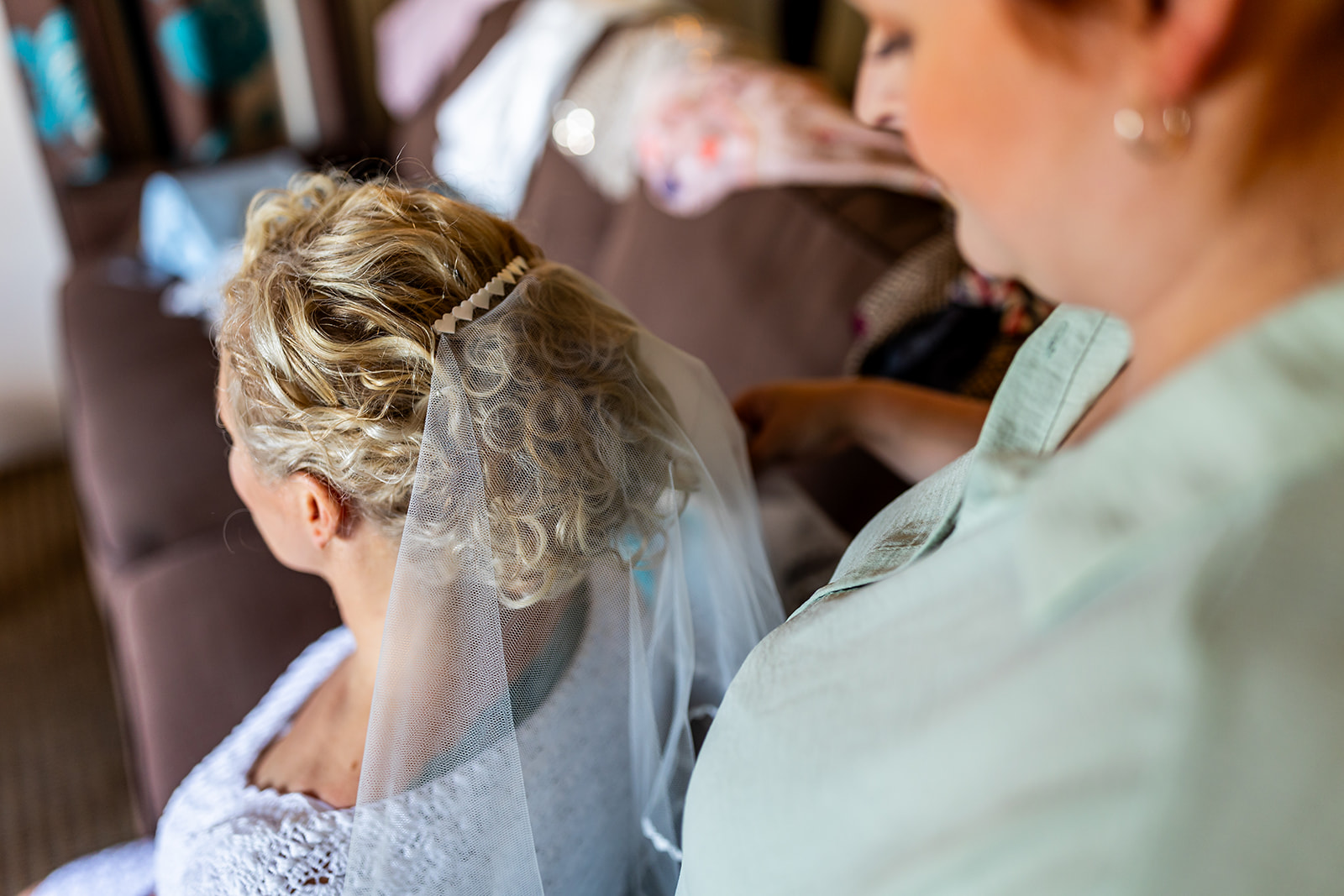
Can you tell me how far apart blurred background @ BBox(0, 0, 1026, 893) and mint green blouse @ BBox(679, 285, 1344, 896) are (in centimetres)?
59

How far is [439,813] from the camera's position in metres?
0.67

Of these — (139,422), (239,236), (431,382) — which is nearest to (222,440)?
(139,422)

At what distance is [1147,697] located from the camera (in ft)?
1.09

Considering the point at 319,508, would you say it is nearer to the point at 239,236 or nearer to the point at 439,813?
the point at 439,813

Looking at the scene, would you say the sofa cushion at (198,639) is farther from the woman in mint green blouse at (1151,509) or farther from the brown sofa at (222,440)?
the woman in mint green blouse at (1151,509)

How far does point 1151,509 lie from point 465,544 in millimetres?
452

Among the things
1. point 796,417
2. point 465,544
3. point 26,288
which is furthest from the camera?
point 26,288

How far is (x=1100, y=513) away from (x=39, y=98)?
9.39ft

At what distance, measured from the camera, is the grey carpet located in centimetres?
159

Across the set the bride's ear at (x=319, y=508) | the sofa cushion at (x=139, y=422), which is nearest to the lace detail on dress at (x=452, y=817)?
the bride's ear at (x=319, y=508)

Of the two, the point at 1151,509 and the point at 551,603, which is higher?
Result: the point at 1151,509

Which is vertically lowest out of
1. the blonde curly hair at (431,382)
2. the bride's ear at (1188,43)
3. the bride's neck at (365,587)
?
the bride's neck at (365,587)

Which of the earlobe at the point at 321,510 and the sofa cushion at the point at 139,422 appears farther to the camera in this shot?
the sofa cushion at the point at 139,422

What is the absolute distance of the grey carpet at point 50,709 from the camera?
1.59m
